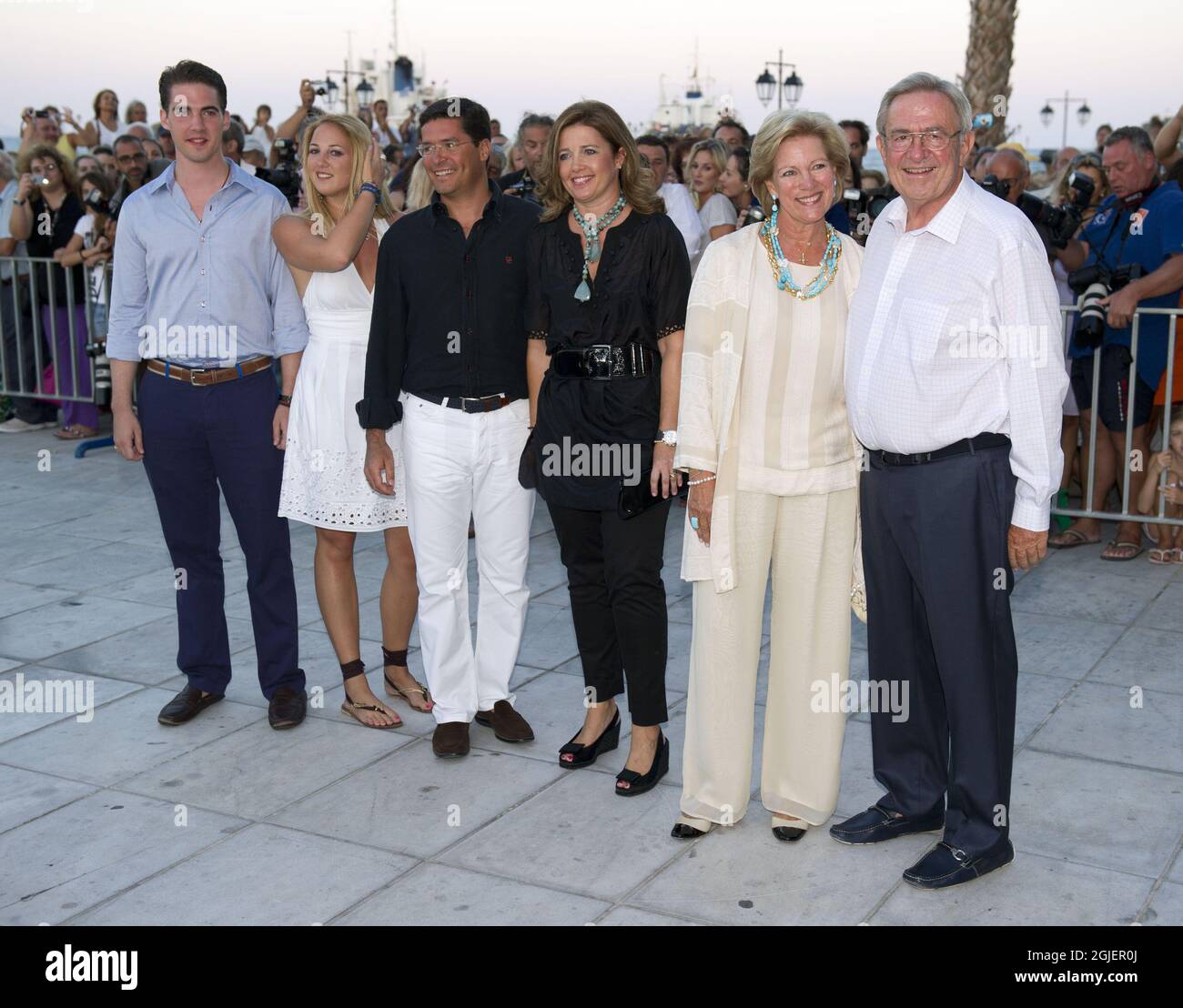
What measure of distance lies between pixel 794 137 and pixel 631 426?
1.00 metres

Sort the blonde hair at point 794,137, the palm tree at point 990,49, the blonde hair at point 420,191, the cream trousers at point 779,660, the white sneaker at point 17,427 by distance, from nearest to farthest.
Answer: the blonde hair at point 794,137, the cream trousers at point 779,660, the blonde hair at point 420,191, the white sneaker at point 17,427, the palm tree at point 990,49

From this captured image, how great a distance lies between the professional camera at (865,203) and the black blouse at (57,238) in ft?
19.9

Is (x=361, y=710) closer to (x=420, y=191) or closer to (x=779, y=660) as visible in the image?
(x=779, y=660)

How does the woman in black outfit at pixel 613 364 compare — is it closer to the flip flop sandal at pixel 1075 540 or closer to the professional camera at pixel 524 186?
the flip flop sandal at pixel 1075 540

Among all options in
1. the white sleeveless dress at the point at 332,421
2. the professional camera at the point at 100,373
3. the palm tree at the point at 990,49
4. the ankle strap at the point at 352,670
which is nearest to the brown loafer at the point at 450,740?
the ankle strap at the point at 352,670

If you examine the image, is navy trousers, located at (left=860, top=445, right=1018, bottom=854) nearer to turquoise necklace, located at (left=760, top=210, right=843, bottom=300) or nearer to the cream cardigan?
the cream cardigan

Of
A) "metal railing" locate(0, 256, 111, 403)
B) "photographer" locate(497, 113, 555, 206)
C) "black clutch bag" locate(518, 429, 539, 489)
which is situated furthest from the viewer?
"metal railing" locate(0, 256, 111, 403)

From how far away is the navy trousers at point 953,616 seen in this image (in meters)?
3.68


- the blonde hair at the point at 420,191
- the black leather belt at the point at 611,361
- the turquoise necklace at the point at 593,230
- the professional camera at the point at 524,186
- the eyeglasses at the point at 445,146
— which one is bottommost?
the black leather belt at the point at 611,361

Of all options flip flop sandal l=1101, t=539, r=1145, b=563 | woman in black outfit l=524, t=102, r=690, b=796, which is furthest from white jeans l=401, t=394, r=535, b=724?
flip flop sandal l=1101, t=539, r=1145, b=563

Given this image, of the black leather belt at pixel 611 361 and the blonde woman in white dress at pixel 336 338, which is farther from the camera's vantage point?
the blonde woman in white dress at pixel 336 338

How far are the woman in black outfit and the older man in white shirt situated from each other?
66 centimetres

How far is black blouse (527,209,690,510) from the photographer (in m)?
4.20

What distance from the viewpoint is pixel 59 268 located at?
1065 cm
